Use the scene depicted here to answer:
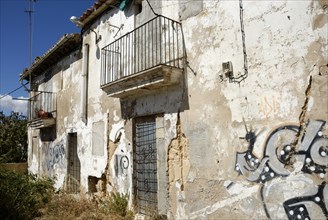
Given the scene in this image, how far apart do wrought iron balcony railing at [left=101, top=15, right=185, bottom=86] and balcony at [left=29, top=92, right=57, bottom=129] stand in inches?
190

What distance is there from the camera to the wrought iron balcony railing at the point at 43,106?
38.9 feet

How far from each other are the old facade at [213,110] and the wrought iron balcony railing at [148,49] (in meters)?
0.03

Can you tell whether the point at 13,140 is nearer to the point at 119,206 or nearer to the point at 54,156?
the point at 54,156

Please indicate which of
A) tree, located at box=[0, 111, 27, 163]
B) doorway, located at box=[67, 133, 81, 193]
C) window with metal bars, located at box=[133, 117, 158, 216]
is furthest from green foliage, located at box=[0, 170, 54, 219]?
tree, located at box=[0, 111, 27, 163]

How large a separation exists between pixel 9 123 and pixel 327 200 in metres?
19.7

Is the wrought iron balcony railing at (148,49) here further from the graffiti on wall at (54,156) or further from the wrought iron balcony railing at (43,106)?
the wrought iron balcony railing at (43,106)

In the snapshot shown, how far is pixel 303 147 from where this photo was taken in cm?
398

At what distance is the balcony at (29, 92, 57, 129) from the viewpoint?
38.5ft

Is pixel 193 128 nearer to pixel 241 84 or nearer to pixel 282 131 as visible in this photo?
pixel 241 84

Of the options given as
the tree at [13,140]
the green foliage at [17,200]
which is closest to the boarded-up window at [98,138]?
the green foliage at [17,200]

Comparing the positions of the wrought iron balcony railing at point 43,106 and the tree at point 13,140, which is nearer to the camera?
the wrought iron balcony railing at point 43,106

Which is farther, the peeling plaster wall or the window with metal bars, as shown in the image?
the window with metal bars

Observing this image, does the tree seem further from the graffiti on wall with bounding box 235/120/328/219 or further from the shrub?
the graffiti on wall with bounding box 235/120/328/219

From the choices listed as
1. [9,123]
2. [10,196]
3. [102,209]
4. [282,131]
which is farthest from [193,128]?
[9,123]
